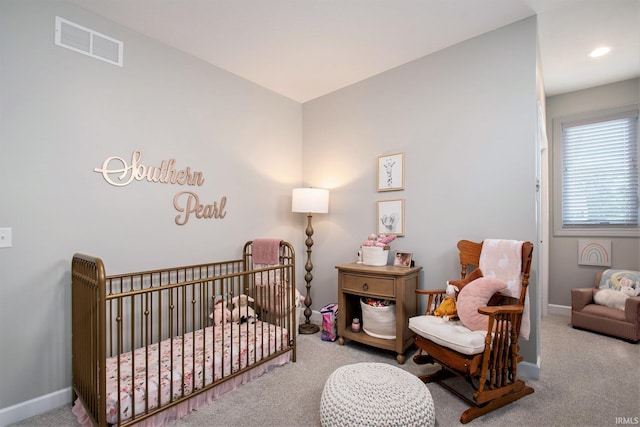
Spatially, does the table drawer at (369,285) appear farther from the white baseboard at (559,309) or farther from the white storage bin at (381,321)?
the white baseboard at (559,309)

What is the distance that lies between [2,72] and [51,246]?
1.02 m

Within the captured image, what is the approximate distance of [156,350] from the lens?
2.03 m

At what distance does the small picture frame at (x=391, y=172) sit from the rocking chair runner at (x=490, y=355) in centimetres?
116

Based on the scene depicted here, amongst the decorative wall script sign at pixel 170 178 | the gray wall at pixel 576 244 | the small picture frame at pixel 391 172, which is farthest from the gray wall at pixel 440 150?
the gray wall at pixel 576 244

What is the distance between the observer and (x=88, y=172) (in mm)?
1998

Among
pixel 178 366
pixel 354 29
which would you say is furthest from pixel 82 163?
pixel 354 29

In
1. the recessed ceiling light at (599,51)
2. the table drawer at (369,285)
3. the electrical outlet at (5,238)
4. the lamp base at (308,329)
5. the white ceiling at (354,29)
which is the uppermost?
the recessed ceiling light at (599,51)

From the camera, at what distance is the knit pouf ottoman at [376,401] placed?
1387 millimetres

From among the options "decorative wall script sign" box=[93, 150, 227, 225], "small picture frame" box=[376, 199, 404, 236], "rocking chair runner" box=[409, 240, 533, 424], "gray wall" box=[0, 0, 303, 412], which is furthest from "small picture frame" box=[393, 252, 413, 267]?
"decorative wall script sign" box=[93, 150, 227, 225]

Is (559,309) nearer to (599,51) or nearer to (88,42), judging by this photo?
(599,51)

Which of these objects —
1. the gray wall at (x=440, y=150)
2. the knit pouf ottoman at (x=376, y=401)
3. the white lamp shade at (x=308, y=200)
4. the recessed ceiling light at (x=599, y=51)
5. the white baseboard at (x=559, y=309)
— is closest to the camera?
the knit pouf ottoman at (x=376, y=401)

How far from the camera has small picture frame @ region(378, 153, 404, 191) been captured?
9.14 feet

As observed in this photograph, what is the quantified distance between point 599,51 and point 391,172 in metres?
2.04

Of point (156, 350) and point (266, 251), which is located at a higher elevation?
point (266, 251)
